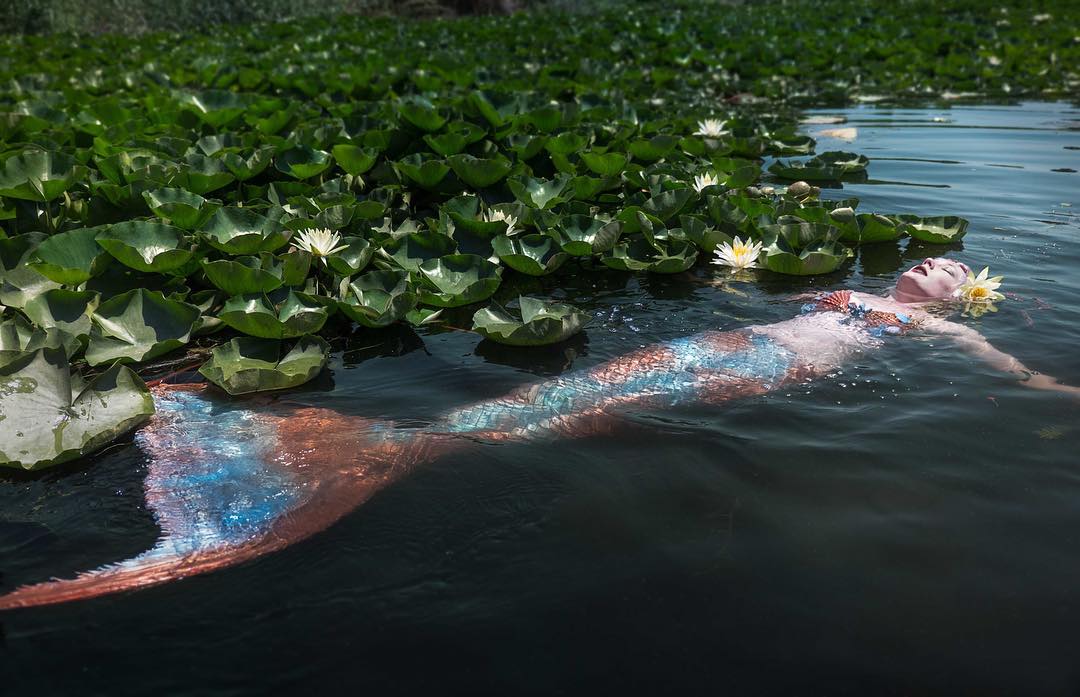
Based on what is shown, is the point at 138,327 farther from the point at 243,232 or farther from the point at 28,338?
the point at 243,232

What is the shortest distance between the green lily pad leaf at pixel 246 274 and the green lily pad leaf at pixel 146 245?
0.44ft

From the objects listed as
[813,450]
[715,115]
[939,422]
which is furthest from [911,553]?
[715,115]

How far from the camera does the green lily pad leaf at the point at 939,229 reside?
14.2 feet

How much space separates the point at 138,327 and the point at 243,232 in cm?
71

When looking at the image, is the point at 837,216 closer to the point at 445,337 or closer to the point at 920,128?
the point at 445,337

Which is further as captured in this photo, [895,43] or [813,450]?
[895,43]

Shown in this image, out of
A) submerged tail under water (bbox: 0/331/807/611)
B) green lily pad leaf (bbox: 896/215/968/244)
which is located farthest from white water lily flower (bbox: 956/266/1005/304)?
submerged tail under water (bbox: 0/331/807/611)

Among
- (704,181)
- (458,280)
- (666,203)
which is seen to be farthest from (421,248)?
(704,181)

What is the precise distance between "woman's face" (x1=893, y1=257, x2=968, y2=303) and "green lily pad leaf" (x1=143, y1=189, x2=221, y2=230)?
289cm

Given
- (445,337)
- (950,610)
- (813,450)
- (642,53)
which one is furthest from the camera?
(642,53)

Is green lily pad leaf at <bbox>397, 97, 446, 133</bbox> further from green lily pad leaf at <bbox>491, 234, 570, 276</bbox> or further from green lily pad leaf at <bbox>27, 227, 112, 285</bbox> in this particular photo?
green lily pad leaf at <bbox>27, 227, 112, 285</bbox>

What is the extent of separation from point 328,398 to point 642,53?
8.97 metres

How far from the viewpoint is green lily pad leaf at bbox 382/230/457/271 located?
3.73 meters

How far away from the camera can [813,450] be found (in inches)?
98.0
